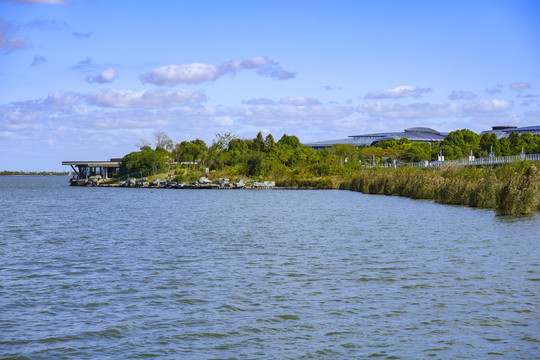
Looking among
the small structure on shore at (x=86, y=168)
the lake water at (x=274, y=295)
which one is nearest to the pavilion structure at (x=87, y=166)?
the small structure on shore at (x=86, y=168)

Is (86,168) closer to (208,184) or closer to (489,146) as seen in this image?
(208,184)

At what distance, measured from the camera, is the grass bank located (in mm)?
34000

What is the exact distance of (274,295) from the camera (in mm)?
14242

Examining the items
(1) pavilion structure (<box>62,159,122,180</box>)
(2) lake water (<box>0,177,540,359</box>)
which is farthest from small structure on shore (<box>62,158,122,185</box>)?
(2) lake water (<box>0,177,540,359</box>)

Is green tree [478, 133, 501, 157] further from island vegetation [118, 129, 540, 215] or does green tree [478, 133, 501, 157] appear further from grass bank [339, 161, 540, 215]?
grass bank [339, 161, 540, 215]

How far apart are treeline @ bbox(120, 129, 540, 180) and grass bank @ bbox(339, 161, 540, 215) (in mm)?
33242

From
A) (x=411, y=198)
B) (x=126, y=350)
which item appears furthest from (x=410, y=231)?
(x=411, y=198)

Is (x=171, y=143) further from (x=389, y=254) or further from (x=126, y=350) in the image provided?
(x=126, y=350)

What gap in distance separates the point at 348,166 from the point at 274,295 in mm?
96449

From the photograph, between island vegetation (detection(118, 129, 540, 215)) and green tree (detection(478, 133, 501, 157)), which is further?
green tree (detection(478, 133, 501, 157))

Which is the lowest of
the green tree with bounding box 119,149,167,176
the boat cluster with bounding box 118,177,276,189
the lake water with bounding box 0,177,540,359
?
the lake water with bounding box 0,177,540,359

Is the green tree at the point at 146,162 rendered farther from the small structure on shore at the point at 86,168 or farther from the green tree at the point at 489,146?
the green tree at the point at 489,146

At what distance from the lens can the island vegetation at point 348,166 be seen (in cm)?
4500

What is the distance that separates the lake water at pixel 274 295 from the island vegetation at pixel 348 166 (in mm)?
16663
